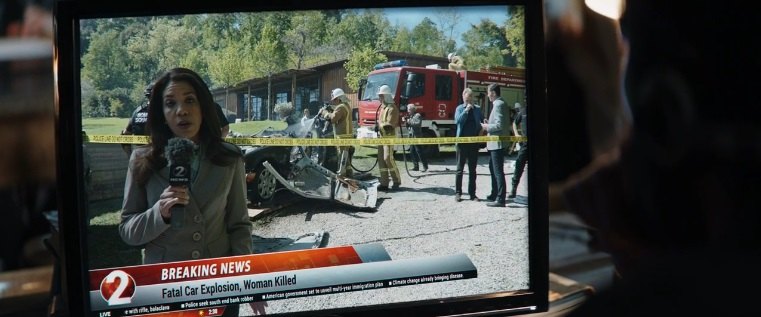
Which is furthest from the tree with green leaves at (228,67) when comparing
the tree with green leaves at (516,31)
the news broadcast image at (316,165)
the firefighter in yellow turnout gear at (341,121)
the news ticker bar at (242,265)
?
the tree with green leaves at (516,31)

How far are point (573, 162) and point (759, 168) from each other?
0.91 meters

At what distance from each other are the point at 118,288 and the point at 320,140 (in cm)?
66

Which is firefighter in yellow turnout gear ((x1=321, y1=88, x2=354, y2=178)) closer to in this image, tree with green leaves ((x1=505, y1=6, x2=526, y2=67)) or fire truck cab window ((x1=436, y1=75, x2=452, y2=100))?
fire truck cab window ((x1=436, y1=75, x2=452, y2=100))

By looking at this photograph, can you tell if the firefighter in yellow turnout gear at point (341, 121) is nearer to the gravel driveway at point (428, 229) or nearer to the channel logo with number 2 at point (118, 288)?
the gravel driveway at point (428, 229)

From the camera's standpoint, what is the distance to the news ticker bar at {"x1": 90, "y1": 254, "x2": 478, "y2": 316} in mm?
1414

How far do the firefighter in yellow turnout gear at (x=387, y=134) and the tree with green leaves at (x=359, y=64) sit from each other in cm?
7

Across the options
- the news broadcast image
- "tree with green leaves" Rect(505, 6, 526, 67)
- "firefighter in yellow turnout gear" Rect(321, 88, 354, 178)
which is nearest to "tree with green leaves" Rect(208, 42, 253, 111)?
the news broadcast image

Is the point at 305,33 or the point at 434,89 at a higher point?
the point at 305,33

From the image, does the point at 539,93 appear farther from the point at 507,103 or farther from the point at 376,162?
the point at 376,162

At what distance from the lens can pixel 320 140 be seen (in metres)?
1.47

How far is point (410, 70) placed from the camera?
4.97 feet

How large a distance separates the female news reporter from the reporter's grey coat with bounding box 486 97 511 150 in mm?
716

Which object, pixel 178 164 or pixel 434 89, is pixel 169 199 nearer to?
pixel 178 164

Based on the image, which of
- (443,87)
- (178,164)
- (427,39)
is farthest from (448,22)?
(178,164)
